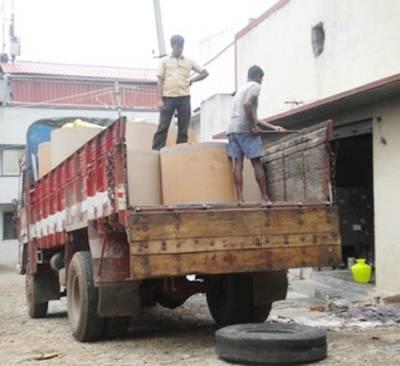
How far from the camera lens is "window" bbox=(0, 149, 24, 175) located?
2777 cm

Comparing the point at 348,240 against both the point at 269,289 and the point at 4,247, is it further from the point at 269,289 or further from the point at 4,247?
the point at 4,247

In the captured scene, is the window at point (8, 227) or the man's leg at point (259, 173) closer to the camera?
the man's leg at point (259, 173)

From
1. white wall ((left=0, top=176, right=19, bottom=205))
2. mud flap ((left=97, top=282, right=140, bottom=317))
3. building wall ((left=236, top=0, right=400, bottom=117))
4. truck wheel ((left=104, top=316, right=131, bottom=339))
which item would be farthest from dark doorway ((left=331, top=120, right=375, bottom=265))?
white wall ((left=0, top=176, right=19, bottom=205))

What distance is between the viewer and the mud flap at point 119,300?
21.8 ft

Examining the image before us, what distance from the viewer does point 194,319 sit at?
9531 millimetres

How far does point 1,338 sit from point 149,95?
2439cm

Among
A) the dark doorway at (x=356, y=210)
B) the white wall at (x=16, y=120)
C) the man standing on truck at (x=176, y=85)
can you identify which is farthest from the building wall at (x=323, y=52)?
the white wall at (x=16, y=120)

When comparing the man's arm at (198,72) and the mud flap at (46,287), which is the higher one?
the man's arm at (198,72)

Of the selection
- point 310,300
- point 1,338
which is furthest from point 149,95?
point 1,338

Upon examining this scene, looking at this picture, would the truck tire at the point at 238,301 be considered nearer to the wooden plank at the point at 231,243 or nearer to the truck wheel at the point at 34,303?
the wooden plank at the point at 231,243

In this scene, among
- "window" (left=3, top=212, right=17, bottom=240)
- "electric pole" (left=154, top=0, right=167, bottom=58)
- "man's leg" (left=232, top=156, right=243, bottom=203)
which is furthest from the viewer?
"window" (left=3, top=212, right=17, bottom=240)

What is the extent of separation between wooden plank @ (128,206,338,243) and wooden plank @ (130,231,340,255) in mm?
34

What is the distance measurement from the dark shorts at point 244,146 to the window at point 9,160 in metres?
22.0

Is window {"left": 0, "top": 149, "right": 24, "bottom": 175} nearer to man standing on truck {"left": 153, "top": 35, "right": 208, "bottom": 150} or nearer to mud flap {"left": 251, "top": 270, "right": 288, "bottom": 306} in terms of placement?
man standing on truck {"left": 153, "top": 35, "right": 208, "bottom": 150}
